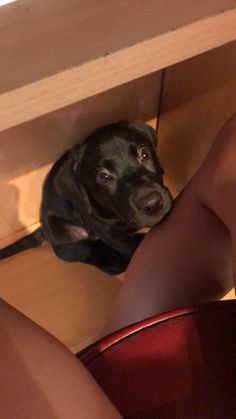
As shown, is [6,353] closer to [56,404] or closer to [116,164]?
[56,404]

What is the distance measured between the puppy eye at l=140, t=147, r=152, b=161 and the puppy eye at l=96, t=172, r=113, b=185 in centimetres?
9

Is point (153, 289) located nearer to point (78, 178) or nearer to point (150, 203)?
point (150, 203)

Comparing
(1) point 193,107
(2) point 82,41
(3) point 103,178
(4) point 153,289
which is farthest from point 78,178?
(2) point 82,41

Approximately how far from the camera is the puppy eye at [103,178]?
976 millimetres

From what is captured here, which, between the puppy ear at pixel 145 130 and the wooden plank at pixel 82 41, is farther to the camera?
the puppy ear at pixel 145 130

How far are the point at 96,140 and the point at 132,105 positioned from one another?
17 centimetres

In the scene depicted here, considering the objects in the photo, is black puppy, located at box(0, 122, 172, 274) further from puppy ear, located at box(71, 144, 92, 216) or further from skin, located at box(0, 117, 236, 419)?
skin, located at box(0, 117, 236, 419)

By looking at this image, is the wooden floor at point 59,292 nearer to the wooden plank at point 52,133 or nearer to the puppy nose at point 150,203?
the wooden plank at point 52,133

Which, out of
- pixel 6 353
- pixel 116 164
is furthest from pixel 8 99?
pixel 116 164

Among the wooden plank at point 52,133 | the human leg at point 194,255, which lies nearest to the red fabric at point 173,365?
the human leg at point 194,255

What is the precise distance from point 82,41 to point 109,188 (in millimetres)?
555

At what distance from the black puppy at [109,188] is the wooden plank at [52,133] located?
5 centimetres

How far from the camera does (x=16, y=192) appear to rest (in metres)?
1.13

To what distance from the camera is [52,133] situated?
1.00 metres
